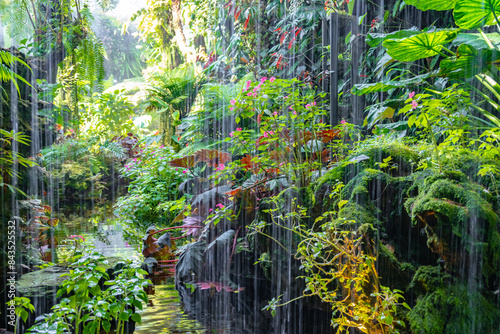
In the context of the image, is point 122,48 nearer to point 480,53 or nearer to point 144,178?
point 144,178

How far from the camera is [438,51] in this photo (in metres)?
1.84

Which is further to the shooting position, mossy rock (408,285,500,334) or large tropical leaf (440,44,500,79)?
large tropical leaf (440,44,500,79)

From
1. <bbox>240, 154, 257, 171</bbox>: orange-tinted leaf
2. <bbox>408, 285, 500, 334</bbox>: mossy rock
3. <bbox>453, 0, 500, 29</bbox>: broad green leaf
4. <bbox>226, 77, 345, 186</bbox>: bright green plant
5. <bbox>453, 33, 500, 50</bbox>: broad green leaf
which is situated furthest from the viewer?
<bbox>240, 154, 257, 171</bbox>: orange-tinted leaf

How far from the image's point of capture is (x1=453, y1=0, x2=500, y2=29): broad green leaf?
5.36ft

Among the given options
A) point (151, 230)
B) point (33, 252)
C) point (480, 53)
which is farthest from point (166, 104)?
point (480, 53)

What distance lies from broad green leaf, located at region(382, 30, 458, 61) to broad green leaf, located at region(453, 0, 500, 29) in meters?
0.09

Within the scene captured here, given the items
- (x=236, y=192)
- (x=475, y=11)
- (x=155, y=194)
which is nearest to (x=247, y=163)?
(x=236, y=192)

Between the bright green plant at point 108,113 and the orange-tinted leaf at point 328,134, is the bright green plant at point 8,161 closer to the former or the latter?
the orange-tinted leaf at point 328,134

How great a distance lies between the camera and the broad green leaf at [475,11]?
1634mm

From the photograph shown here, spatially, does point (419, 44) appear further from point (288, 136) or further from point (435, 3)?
point (288, 136)

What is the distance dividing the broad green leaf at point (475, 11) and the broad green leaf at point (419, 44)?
0.09 m

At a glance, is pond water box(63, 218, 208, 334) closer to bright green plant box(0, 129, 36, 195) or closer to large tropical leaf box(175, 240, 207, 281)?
large tropical leaf box(175, 240, 207, 281)

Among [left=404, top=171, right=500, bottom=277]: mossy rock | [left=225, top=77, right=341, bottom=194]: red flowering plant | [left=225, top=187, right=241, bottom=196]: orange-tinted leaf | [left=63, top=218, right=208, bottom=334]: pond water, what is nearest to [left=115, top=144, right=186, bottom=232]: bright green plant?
[left=63, top=218, right=208, bottom=334]: pond water

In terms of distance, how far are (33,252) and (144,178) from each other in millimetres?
2486
